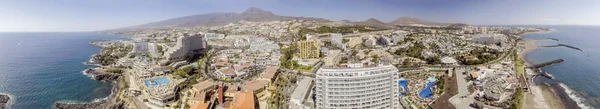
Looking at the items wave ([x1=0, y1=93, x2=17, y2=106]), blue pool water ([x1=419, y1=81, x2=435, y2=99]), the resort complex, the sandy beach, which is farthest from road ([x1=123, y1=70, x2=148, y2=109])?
the sandy beach

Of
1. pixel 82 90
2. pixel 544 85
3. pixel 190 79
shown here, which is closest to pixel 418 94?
pixel 544 85

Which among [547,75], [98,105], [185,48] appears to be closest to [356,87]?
[98,105]

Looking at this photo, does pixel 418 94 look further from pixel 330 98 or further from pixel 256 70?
pixel 256 70

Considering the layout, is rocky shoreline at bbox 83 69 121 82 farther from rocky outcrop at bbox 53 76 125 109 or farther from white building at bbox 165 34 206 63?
rocky outcrop at bbox 53 76 125 109

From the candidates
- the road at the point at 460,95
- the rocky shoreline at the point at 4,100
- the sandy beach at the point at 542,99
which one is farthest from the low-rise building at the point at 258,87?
the sandy beach at the point at 542,99

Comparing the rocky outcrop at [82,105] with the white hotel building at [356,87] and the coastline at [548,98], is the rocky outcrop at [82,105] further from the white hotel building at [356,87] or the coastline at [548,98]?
the coastline at [548,98]

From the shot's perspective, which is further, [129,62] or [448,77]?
[129,62]
